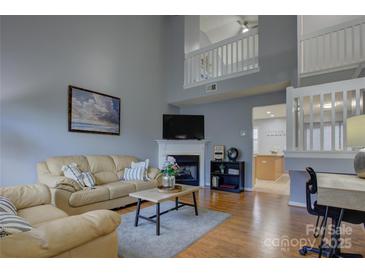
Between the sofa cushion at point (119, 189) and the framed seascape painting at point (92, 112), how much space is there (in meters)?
1.29

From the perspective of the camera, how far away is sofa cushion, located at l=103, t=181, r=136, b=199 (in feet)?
10.4

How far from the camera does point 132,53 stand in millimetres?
4695

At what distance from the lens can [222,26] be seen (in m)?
6.73

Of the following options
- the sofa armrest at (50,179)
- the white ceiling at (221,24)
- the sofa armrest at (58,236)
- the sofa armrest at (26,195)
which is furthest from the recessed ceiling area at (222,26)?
the sofa armrest at (58,236)

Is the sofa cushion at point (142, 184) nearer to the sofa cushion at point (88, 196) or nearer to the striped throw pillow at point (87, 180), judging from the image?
the sofa cushion at point (88, 196)

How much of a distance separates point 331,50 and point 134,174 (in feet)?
13.7

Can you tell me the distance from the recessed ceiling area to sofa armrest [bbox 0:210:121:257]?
6665 millimetres

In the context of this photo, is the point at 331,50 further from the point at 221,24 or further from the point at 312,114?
the point at 221,24

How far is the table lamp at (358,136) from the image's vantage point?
177 cm

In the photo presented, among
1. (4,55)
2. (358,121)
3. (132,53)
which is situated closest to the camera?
(358,121)

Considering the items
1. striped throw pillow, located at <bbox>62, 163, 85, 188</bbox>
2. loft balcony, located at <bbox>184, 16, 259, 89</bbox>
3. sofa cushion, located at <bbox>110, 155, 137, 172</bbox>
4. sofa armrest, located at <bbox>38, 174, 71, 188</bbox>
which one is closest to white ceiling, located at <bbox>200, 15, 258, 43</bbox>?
loft balcony, located at <bbox>184, 16, 259, 89</bbox>

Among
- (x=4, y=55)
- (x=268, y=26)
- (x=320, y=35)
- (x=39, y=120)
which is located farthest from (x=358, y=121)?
(x=4, y=55)
